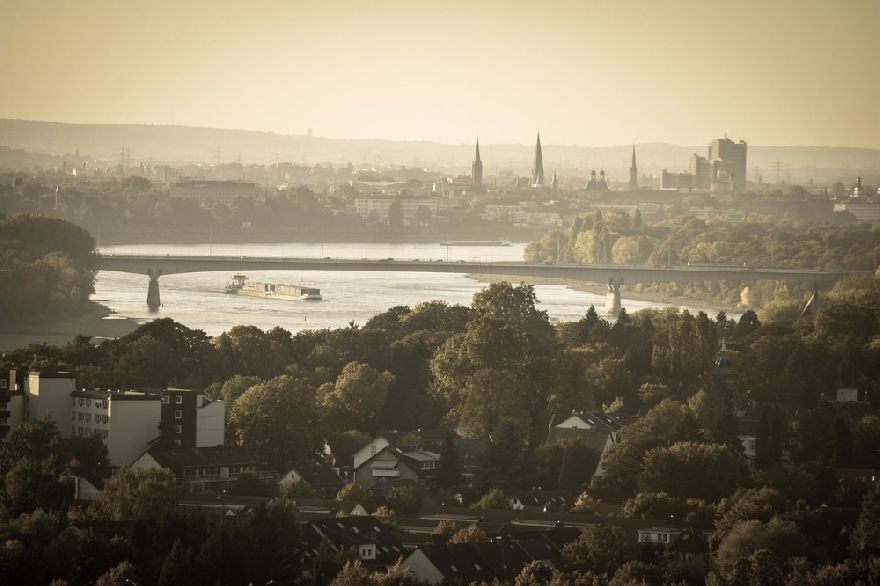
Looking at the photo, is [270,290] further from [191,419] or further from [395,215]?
[395,215]

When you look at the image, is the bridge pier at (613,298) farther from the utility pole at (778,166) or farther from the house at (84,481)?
the utility pole at (778,166)

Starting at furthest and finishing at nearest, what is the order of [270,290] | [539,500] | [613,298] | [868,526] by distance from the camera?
[270,290]
[613,298]
[539,500]
[868,526]

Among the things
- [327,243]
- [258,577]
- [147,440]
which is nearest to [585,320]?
[147,440]

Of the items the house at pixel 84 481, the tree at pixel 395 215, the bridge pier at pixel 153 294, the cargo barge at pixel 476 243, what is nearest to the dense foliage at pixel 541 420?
the house at pixel 84 481

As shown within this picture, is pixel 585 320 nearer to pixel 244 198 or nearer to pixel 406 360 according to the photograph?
pixel 406 360

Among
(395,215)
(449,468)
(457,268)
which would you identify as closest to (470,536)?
A: (449,468)
